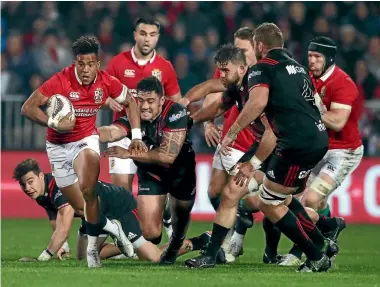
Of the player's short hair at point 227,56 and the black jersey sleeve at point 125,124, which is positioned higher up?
the player's short hair at point 227,56

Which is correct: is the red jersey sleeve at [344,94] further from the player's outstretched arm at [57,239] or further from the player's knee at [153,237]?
the player's outstretched arm at [57,239]

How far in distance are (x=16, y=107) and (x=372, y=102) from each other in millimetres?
6145

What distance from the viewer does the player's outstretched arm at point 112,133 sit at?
12.0 m

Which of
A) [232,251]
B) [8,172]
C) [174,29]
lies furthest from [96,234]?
[174,29]

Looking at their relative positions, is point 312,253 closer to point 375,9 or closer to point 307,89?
point 307,89

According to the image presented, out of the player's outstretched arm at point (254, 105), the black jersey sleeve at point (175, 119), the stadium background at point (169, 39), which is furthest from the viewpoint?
the stadium background at point (169, 39)

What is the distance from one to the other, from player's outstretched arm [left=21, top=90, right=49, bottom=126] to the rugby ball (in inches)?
3.2

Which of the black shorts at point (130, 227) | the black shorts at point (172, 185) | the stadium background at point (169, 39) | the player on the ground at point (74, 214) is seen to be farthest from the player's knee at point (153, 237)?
the stadium background at point (169, 39)

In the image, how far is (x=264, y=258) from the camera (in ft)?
40.1

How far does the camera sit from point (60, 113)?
11.4m

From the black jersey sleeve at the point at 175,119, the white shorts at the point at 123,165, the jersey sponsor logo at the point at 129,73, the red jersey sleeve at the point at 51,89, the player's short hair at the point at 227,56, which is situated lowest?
the white shorts at the point at 123,165

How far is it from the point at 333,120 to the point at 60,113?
→ 3127mm

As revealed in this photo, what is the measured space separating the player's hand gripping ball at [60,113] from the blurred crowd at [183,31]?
8.73 meters

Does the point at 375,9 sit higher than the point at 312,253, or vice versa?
the point at 375,9
